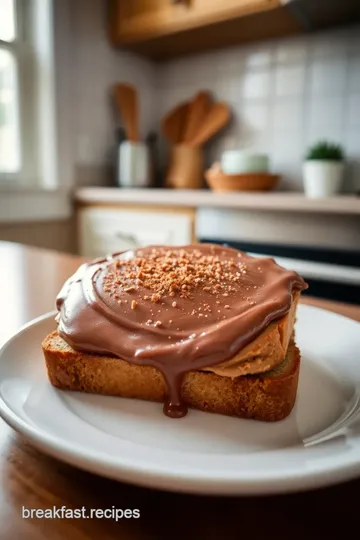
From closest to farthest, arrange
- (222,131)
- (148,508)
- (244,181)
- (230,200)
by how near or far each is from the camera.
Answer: (148,508), (230,200), (244,181), (222,131)

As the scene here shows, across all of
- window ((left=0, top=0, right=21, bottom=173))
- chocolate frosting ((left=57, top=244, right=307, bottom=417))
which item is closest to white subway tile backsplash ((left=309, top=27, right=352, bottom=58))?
window ((left=0, top=0, right=21, bottom=173))

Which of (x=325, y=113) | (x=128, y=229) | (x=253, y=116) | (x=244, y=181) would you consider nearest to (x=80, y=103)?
(x=128, y=229)

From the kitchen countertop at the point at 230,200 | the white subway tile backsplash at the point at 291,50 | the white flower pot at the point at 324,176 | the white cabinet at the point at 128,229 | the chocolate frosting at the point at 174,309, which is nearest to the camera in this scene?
the chocolate frosting at the point at 174,309

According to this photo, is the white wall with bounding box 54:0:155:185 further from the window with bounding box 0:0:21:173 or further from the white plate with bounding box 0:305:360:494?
the white plate with bounding box 0:305:360:494

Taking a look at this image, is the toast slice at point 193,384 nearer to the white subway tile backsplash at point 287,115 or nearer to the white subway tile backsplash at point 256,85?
the white subway tile backsplash at point 287,115

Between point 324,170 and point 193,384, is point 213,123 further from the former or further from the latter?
point 193,384

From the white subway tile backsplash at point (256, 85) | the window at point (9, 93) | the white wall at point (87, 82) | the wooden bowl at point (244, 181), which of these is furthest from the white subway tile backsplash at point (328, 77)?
the window at point (9, 93)
